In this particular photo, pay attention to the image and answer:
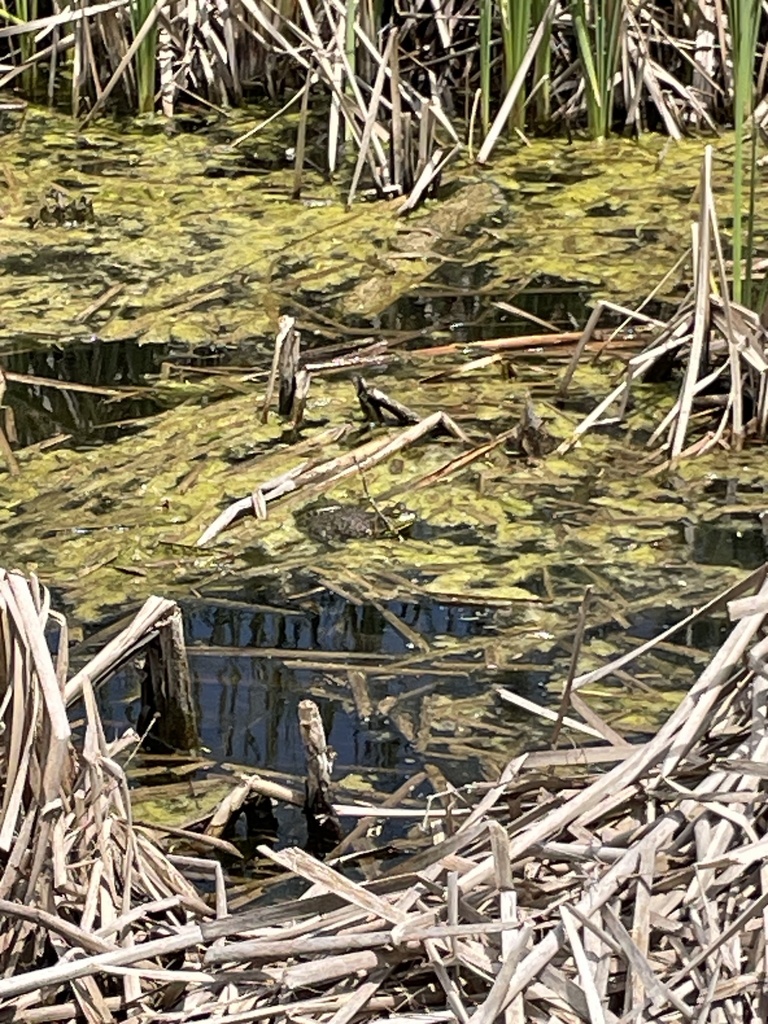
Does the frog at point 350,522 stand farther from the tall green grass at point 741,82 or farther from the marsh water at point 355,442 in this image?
the tall green grass at point 741,82

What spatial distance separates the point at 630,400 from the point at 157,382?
0.96 meters

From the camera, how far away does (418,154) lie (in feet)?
14.1

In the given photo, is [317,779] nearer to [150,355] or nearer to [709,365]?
[709,365]

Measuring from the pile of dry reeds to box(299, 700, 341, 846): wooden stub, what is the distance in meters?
0.26

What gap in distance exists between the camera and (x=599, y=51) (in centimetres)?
432

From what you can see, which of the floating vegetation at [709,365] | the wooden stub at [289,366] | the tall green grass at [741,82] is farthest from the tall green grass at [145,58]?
the tall green grass at [741,82]

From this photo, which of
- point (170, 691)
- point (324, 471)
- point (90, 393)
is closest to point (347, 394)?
point (324, 471)

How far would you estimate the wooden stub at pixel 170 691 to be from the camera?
2262 millimetres

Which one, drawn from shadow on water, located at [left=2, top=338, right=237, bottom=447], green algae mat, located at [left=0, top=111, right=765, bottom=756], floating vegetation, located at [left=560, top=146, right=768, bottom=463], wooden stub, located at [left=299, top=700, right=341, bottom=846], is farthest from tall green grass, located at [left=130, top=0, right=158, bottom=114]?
wooden stub, located at [left=299, top=700, right=341, bottom=846]

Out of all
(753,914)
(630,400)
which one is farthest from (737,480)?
(753,914)

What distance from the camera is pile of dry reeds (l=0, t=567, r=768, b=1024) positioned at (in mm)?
1562

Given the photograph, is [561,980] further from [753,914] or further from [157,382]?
[157,382]

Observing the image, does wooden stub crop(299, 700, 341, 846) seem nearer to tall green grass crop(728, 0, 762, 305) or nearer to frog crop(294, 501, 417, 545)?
frog crop(294, 501, 417, 545)

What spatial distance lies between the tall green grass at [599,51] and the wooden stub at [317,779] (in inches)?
105
